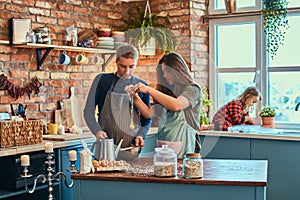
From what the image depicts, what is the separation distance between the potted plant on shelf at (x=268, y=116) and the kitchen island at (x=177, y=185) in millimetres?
2060

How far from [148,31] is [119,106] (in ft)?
5.96

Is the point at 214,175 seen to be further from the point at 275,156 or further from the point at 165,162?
the point at 275,156

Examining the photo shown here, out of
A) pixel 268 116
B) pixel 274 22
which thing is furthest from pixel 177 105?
pixel 274 22

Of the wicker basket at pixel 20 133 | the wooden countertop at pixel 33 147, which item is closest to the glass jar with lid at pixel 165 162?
the wooden countertop at pixel 33 147

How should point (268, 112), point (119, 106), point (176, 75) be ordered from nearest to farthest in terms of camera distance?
point (176, 75) < point (119, 106) < point (268, 112)

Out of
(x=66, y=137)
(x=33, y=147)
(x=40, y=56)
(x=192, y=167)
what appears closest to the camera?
(x=192, y=167)

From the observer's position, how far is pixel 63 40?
4.88m

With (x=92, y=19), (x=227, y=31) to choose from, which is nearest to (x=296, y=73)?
(x=227, y=31)

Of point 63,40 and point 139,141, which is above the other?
point 63,40

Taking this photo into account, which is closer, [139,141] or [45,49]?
[139,141]

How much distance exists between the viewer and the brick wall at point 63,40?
439 centimetres

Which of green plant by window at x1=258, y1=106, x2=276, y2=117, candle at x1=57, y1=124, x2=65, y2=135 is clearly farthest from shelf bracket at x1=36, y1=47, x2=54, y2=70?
green plant by window at x1=258, y1=106, x2=276, y2=117

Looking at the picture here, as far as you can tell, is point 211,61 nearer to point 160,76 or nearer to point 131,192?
point 160,76

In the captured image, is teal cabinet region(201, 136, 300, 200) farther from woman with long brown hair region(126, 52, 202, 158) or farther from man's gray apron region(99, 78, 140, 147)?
woman with long brown hair region(126, 52, 202, 158)
